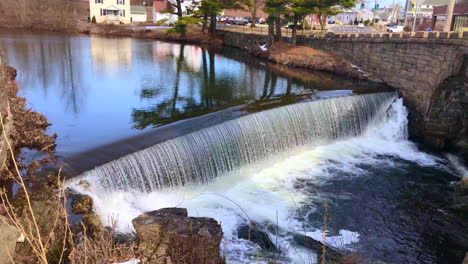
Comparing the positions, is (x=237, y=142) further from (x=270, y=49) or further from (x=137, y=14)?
(x=137, y=14)

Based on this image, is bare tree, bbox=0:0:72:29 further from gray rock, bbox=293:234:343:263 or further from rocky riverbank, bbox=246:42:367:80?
gray rock, bbox=293:234:343:263

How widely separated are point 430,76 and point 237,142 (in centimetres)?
885

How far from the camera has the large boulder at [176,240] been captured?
4727mm

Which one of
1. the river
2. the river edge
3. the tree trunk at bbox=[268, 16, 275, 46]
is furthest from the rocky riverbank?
the river

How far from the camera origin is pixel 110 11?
52.9 m

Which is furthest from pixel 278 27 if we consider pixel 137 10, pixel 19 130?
pixel 137 10

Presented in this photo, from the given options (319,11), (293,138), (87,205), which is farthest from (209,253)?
(319,11)

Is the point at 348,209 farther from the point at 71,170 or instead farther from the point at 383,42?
the point at 383,42

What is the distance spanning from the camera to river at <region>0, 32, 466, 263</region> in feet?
25.9

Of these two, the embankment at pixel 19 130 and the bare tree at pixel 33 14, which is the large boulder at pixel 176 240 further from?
the bare tree at pixel 33 14

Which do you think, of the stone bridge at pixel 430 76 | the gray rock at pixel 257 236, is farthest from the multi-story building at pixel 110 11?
the gray rock at pixel 257 236

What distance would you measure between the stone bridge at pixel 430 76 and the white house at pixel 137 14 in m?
46.2

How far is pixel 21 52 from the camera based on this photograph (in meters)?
23.6

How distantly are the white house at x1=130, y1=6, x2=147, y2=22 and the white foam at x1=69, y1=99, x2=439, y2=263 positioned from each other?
5139 cm
